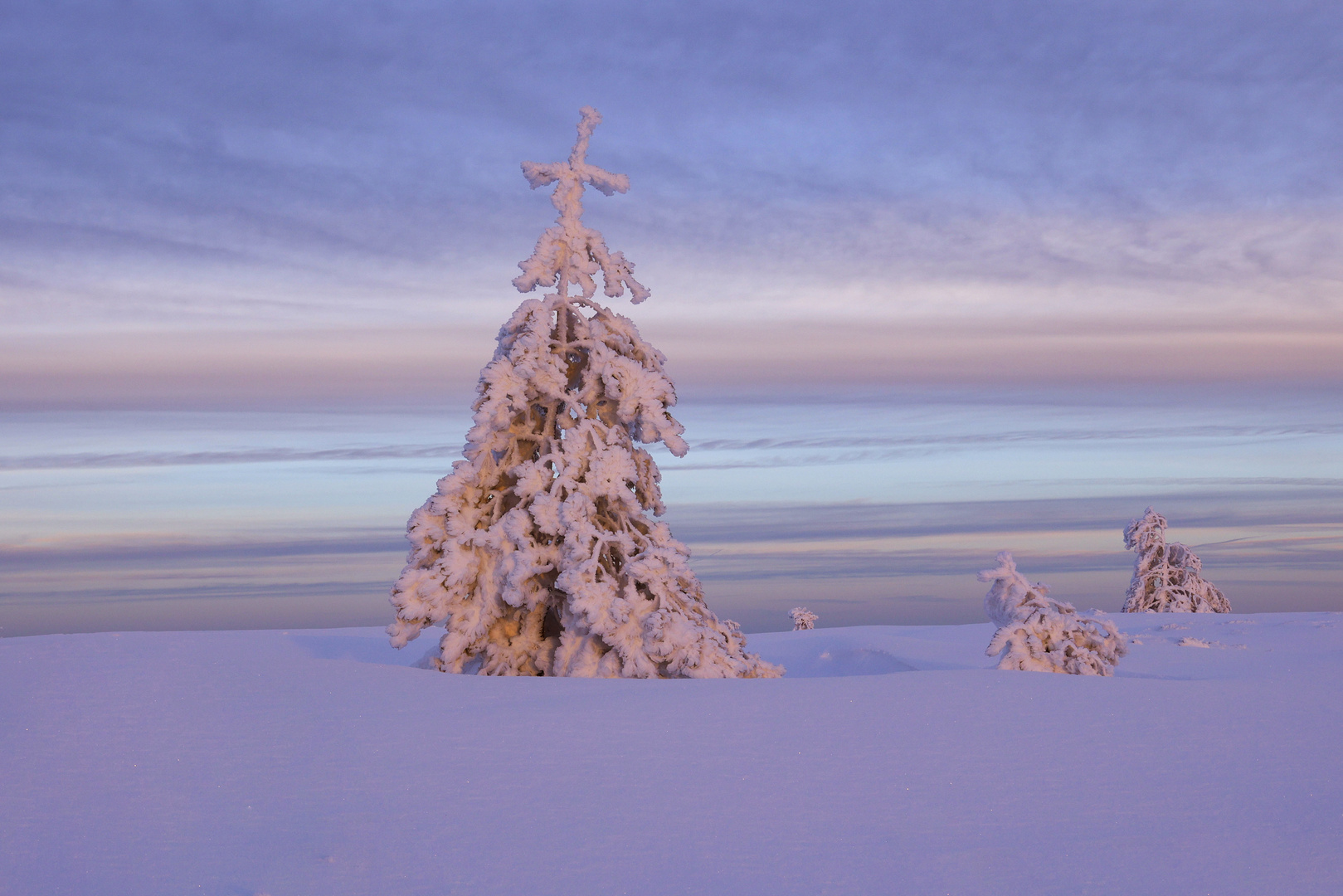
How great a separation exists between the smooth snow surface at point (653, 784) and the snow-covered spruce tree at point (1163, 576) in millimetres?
29173

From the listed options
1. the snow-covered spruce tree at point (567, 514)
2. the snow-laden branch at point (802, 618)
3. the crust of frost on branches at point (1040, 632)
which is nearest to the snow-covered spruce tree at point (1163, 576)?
the snow-laden branch at point (802, 618)

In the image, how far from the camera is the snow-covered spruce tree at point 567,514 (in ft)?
40.7

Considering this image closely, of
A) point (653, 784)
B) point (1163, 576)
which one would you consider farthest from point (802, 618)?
point (653, 784)

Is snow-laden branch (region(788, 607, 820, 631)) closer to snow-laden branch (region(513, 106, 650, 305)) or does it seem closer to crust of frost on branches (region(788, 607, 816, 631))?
crust of frost on branches (region(788, 607, 816, 631))

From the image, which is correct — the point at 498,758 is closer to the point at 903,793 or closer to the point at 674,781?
the point at 674,781

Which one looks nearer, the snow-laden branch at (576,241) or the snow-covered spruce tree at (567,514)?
the snow-covered spruce tree at (567,514)

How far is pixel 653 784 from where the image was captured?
253 inches

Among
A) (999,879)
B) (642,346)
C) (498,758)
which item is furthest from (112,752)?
(642,346)

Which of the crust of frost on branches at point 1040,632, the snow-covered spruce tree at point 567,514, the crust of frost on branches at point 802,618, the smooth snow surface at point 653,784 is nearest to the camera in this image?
the smooth snow surface at point 653,784

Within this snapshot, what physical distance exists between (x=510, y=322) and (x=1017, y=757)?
8.69 m

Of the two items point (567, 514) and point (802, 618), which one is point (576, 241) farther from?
point (802, 618)

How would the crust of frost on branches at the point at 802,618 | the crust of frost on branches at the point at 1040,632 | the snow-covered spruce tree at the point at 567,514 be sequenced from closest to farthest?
the snow-covered spruce tree at the point at 567,514 → the crust of frost on branches at the point at 1040,632 → the crust of frost on branches at the point at 802,618

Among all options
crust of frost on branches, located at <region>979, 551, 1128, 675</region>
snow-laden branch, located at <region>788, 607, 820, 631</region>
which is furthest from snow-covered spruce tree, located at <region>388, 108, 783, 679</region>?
snow-laden branch, located at <region>788, 607, 820, 631</region>

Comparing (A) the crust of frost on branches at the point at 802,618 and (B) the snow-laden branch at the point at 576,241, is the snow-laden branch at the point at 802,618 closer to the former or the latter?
(A) the crust of frost on branches at the point at 802,618
